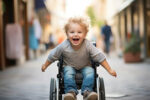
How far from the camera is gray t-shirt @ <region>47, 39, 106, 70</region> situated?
404cm

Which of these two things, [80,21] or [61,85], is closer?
[80,21]

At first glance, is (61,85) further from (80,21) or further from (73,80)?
(80,21)

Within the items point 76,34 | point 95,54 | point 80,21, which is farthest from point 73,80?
point 80,21

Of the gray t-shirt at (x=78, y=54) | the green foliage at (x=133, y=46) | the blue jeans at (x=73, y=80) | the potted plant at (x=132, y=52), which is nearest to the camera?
the blue jeans at (x=73, y=80)

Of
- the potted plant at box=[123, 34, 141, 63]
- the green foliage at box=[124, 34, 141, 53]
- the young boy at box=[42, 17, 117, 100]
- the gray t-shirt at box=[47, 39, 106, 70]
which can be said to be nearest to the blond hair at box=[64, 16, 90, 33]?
the young boy at box=[42, 17, 117, 100]

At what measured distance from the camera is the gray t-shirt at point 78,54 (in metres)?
4.04

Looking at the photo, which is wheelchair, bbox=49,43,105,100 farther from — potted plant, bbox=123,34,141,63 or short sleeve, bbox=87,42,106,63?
potted plant, bbox=123,34,141,63

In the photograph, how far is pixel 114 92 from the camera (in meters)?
6.16

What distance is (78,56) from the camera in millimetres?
4027

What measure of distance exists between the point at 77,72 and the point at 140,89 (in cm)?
254

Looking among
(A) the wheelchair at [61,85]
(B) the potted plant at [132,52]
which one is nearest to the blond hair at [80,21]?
(A) the wheelchair at [61,85]

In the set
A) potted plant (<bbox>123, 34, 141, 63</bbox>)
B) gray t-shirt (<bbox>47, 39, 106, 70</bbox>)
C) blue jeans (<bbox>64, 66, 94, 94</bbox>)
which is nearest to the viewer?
blue jeans (<bbox>64, 66, 94, 94</bbox>)

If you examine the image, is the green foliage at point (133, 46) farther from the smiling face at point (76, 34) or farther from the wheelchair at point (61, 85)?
the smiling face at point (76, 34)

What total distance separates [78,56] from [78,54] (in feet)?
0.07
